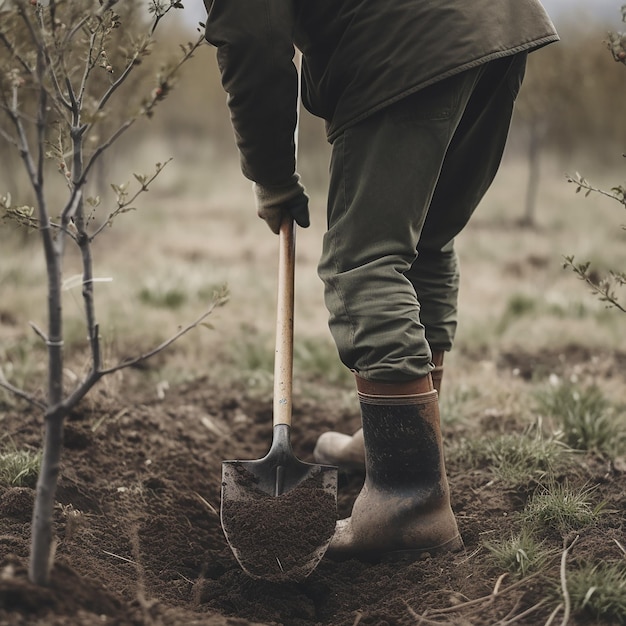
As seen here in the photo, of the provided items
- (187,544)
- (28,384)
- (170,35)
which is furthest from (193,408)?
(170,35)

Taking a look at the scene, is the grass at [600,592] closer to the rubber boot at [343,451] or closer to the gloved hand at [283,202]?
the rubber boot at [343,451]

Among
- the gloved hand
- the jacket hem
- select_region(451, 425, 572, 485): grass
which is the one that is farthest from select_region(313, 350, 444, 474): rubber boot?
the jacket hem

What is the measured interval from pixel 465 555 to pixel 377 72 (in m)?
1.34

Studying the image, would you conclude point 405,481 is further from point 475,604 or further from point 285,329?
point 285,329

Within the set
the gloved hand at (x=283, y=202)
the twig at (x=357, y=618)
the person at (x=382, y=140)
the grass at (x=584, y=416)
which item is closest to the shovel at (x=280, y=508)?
the person at (x=382, y=140)

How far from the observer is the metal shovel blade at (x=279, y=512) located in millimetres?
2156

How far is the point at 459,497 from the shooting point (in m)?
2.57

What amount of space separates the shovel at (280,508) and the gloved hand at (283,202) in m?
0.45

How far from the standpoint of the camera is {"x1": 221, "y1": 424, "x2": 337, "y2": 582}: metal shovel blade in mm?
2156

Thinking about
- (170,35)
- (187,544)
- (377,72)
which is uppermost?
(170,35)

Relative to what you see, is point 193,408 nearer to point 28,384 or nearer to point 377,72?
point 28,384

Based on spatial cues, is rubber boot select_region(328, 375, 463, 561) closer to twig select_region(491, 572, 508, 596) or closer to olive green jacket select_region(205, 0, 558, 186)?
twig select_region(491, 572, 508, 596)

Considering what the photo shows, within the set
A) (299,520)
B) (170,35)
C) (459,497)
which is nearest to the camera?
(299,520)

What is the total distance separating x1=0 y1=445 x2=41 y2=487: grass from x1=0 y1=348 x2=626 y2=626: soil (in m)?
0.06
